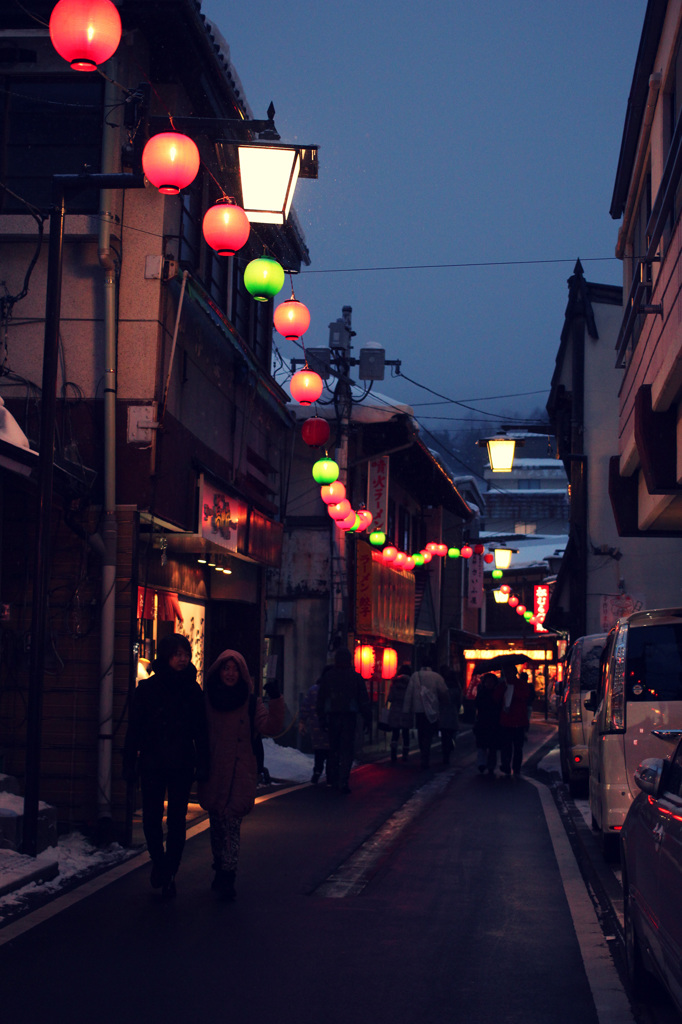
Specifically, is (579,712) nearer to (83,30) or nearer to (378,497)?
(83,30)

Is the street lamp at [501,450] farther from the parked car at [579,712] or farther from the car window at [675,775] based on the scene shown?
the car window at [675,775]

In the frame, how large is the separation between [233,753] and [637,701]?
130 inches

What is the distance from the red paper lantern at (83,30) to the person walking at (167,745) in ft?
14.4

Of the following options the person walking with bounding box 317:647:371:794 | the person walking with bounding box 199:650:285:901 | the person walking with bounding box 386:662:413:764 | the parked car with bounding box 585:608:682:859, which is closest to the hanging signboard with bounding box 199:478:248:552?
the person walking with bounding box 317:647:371:794

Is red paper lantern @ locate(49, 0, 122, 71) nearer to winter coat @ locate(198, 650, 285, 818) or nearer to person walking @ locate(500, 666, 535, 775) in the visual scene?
winter coat @ locate(198, 650, 285, 818)

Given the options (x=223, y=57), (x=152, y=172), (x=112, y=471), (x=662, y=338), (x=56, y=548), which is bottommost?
(x=56, y=548)

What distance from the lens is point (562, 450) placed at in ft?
108

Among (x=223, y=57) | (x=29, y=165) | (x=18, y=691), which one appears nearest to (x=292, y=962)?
(x=18, y=691)

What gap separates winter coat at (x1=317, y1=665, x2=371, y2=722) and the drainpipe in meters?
5.40

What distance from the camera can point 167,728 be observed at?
8594mm

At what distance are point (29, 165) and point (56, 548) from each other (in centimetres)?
452

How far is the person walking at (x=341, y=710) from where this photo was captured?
16.2 meters

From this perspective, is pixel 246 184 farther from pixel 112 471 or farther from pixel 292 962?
pixel 292 962

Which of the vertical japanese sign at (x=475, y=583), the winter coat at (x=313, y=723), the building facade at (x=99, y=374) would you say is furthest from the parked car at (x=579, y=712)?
the vertical japanese sign at (x=475, y=583)
